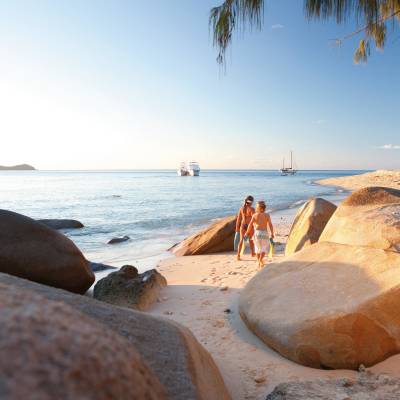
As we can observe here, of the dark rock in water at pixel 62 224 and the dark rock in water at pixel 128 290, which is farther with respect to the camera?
the dark rock in water at pixel 62 224

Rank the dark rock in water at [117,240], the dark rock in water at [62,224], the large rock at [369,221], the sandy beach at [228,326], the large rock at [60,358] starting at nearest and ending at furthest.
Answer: the large rock at [60,358] < the sandy beach at [228,326] < the large rock at [369,221] < the dark rock in water at [117,240] < the dark rock in water at [62,224]

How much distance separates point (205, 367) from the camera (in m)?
1.84

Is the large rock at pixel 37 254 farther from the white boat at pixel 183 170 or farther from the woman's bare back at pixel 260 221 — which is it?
the white boat at pixel 183 170

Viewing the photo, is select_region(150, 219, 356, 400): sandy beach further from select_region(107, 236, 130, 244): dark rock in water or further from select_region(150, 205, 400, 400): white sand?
select_region(107, 236, 130, 244): dark rock in water

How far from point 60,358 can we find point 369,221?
4278 millimetres

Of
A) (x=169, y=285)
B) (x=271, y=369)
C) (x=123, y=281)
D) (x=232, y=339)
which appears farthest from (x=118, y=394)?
(x=169, y=285)

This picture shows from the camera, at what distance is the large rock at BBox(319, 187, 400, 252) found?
3895 millimetres

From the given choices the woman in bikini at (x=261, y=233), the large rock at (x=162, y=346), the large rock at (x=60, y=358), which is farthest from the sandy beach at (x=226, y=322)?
the large rock at (x=60, y=358)

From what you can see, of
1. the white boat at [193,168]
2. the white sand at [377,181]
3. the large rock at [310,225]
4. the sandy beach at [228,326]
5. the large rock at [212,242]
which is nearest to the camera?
the sandy beach at [228,326]

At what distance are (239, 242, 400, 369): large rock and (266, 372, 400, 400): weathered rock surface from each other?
1.32 feet

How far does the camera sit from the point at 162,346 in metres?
1.62

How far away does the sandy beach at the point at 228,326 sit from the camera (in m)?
2.83

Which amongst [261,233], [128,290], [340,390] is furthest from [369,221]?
[128,290]

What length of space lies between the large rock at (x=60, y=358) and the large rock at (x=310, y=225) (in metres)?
6.14
